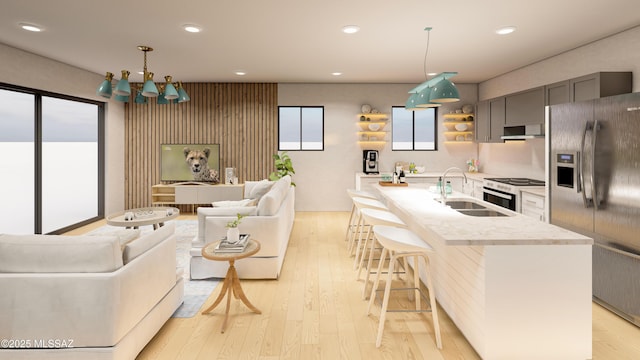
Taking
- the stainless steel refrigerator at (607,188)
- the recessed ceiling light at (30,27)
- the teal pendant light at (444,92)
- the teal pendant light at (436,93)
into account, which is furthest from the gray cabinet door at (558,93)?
the recessed ceiling light at (30,27)

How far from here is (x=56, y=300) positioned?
2.12 metres

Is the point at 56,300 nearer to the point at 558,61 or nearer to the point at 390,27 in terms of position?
the point at 390,27

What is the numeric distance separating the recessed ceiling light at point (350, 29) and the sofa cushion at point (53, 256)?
3.17 metres

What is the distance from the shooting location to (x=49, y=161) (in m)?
5.98

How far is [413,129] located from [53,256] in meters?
6.82

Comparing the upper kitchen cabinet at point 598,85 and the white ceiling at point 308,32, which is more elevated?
the white ceiling at point 308,32

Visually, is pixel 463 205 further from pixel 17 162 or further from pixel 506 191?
pixel 17 162

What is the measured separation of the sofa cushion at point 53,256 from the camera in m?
2.16

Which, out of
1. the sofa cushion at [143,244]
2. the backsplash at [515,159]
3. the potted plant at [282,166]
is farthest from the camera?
the potted plant at [282,166]

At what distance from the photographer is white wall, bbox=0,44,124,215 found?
503 centimetres

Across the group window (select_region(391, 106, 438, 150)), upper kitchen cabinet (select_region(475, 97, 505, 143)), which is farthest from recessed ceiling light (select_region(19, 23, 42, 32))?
upper kitchen cabinet (select_region(475, 97, 505, 143))

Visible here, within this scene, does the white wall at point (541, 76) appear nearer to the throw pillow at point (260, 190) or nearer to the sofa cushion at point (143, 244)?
the throw pillow at point (260, 190)

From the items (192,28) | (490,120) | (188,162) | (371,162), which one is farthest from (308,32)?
(188,162)

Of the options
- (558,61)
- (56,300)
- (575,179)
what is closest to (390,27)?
(575,179)
